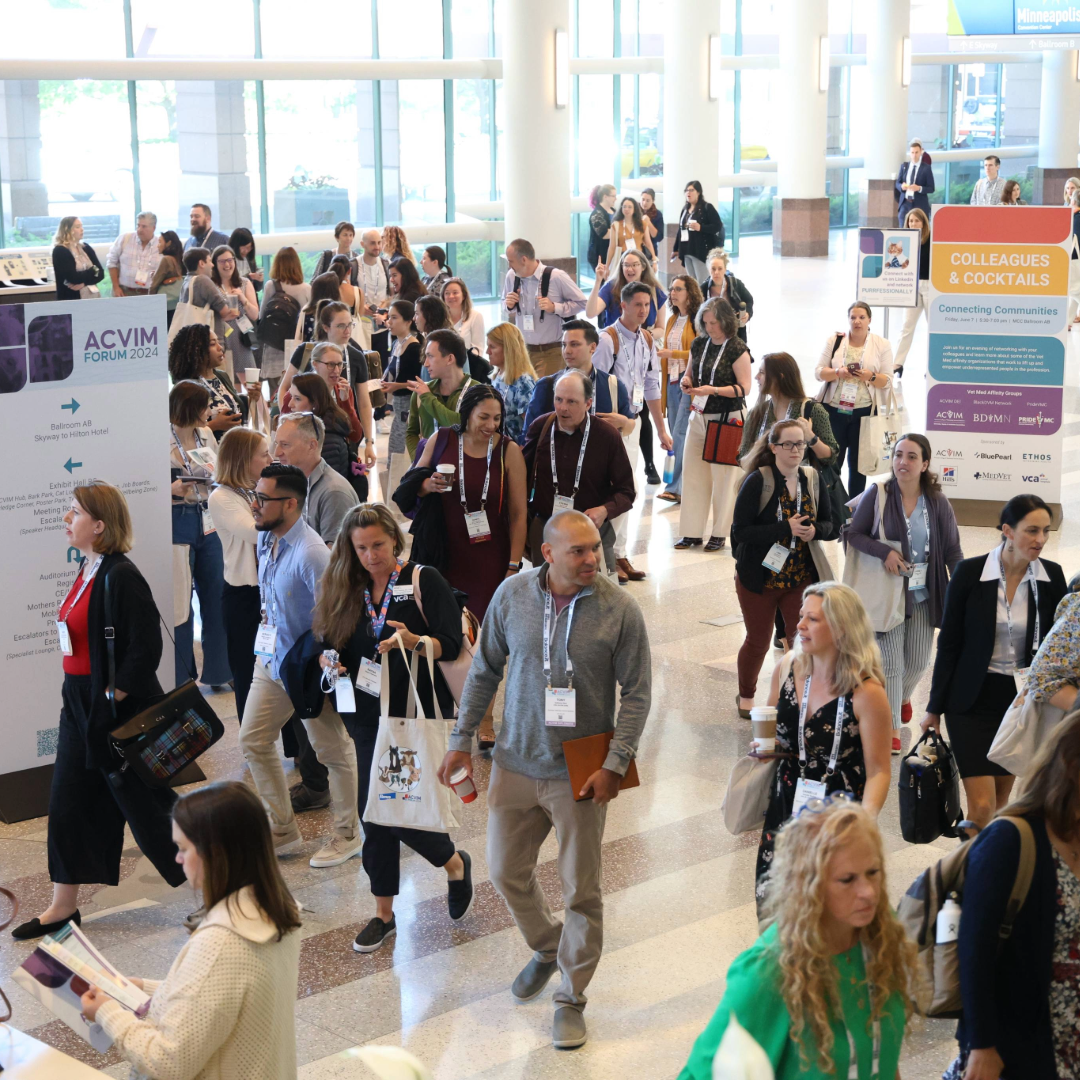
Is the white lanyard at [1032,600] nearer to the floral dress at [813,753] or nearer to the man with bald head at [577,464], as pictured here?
the floral dress at [813,753]

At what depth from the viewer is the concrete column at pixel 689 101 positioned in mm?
23719

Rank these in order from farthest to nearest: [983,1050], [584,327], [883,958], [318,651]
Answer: [584,327]
[318,651]
[983,1050]
[883,958]

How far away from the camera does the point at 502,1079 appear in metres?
4.38

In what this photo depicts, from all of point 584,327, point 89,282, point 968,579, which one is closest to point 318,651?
point 968,579

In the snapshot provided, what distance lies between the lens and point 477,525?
6.92m

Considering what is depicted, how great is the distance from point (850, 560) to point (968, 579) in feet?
4.05

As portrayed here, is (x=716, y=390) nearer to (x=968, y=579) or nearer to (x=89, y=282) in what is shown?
(x=968, y=579)

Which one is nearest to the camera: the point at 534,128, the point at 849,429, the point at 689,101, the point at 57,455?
the point at 57,455

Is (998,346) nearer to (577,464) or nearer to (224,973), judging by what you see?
(577,464)

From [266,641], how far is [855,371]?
568cm

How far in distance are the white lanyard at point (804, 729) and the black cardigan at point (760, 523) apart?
7.77 feet

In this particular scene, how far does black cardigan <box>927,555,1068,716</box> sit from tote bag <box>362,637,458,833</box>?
1883 mm

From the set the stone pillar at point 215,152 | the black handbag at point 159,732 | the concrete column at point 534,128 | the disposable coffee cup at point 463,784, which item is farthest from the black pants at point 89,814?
the stone pillar at point 215,152

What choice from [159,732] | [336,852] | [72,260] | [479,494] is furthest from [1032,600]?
[72,260]
